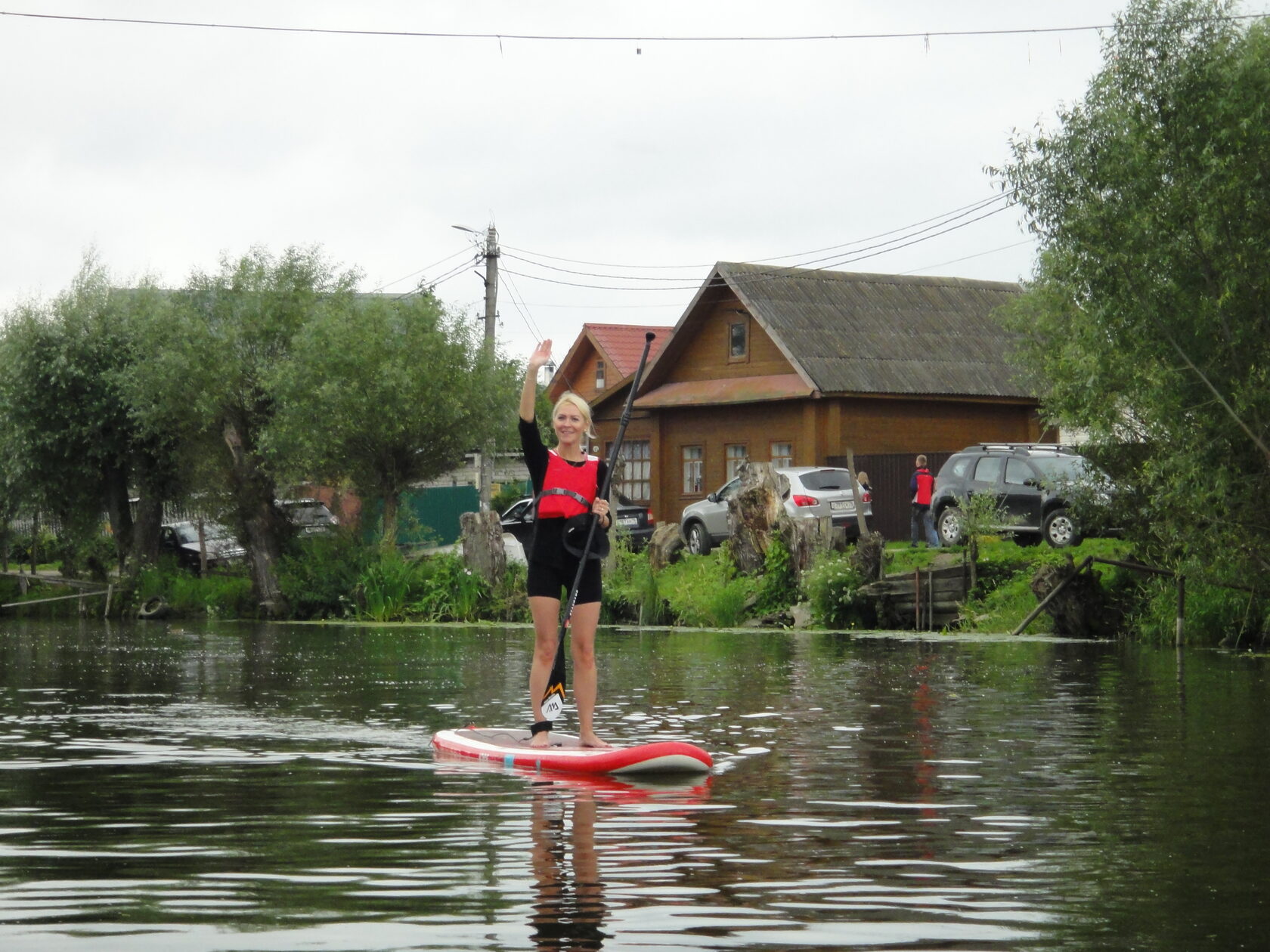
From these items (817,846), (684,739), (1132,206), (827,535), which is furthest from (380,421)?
(817,846)

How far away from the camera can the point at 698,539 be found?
126ft

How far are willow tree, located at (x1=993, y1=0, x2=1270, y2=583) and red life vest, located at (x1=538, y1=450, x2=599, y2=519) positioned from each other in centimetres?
1250

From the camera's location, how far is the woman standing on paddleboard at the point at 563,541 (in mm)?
10539

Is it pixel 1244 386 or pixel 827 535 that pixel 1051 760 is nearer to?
pixel 1244 386

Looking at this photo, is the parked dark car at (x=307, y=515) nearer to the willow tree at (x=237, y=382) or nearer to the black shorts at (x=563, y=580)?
the willow tree at (x=237, y=382)

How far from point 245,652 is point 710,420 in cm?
2604

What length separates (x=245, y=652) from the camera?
81.0 feet

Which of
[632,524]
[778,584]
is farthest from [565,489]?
[632,524]

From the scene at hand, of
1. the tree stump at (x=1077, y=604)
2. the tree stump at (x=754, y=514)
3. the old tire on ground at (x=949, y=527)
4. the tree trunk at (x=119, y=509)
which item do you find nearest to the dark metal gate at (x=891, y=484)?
the old tire on ground at (x=949, y=527)

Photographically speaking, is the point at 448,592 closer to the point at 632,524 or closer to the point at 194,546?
the point at 632,524

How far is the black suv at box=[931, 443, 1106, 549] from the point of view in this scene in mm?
30391

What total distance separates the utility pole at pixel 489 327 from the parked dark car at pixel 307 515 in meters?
3.63

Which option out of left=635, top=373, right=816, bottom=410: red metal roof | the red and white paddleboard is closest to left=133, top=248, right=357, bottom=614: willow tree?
left=635, top=373, right=816, bottom=410: red metal roof

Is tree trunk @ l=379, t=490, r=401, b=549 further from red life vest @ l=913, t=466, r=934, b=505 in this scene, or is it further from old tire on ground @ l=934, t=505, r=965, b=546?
old tire on ground @ l=934, t=505, r=965, b=546
